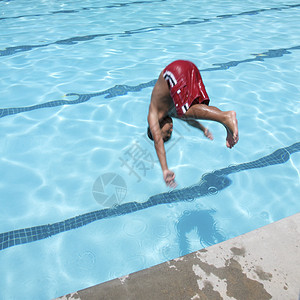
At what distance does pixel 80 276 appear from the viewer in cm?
285

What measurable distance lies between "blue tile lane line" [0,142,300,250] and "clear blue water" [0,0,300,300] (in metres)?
0.02

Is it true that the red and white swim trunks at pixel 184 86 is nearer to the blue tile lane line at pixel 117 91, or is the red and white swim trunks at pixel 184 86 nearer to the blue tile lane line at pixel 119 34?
the blue tile lane line at pixel 117 91

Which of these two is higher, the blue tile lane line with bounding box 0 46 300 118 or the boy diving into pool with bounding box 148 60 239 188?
the boy diving into pool with bounding box 148 60 239 188

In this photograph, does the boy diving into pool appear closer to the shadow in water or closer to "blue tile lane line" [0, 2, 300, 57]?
the shadow in water

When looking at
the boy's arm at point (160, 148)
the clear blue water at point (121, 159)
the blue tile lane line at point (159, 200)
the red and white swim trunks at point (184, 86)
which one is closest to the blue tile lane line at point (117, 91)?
the clear blue water at point (121, 159)

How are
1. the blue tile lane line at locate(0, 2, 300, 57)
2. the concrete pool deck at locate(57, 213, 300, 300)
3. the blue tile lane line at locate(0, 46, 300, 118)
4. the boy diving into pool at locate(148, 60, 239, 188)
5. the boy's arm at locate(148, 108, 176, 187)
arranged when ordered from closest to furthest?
1. the concrete pool deck at locate(57, 213, 300, 300)
2. the boy's arm at locate(148, 108, 176, 187)
3. the boy diving into pool at locate(148, 60, 239, 188)
4. the blue tile lane line at locate(0, 46, 300, 118)
5. the blue tile lane line at locate(0, 2, 300, 57)

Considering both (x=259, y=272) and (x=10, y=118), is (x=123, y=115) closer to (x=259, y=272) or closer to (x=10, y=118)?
(x=10, y=118)

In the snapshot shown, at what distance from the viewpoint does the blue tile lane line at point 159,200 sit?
10.5ft

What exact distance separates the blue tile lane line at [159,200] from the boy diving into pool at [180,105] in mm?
837

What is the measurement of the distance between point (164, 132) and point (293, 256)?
5.23 ft

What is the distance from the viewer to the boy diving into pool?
9.07 ft

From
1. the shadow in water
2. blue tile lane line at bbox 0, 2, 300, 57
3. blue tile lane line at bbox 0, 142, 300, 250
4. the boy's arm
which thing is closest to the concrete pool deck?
the boy's arm

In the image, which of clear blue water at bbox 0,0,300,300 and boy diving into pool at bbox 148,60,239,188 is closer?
boy diving into pool at bbox 148,60,239,188

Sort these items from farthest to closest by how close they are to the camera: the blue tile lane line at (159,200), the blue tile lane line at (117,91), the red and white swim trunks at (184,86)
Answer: the blue tile lane line at (117,91), the blue tile lane line at (159,200), the red and white swim trunks at (184,86)
